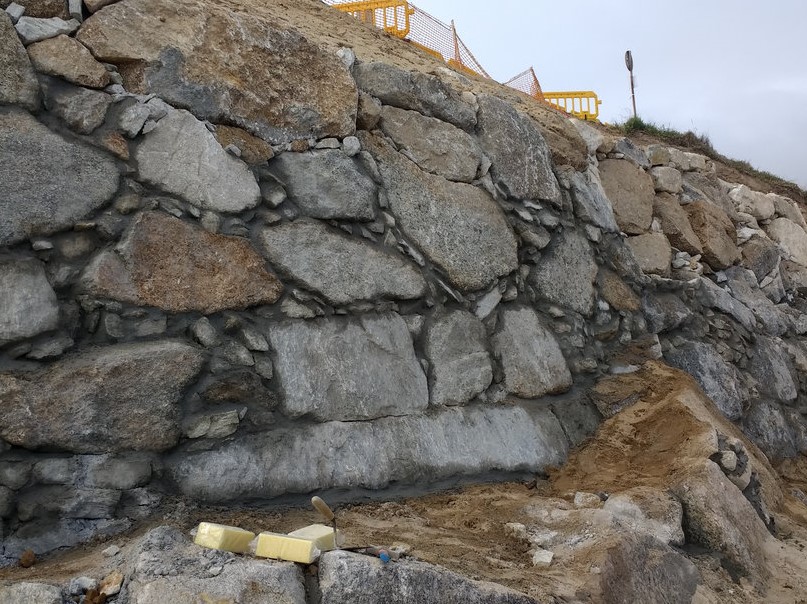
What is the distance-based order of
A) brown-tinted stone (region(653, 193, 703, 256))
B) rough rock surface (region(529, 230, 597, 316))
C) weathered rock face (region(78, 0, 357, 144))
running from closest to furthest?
weathered rock face (region(78, 0, 357, 144))
rough rock surface (region(529, 230, 597, 316))
brown-tinted stone (region(653, 193, 703, 256))

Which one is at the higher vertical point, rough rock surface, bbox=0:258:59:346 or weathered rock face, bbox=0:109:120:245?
weathered rock face, bbox=0:109:120:245

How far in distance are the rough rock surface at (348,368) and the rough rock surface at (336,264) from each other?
14 centimetres

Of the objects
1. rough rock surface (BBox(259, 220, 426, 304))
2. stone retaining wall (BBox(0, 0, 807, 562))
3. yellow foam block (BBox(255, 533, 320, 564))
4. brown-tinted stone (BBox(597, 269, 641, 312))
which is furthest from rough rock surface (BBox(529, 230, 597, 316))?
yellow foam block (BBox(255, 533, 320, 564))

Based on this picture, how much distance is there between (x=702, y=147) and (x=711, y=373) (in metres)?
6.45

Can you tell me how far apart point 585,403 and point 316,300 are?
194cm

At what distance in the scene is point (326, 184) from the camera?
374 cm

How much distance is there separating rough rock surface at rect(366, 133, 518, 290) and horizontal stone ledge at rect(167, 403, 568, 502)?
2.78ft

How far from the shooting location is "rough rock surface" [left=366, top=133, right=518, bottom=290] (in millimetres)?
4078

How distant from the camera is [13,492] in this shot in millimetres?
2568

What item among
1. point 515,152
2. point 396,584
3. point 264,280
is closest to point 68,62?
point 264,280

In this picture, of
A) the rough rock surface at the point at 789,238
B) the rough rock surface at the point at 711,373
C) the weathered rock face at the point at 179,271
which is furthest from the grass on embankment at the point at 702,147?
the weathered rock face at the point at 179,271

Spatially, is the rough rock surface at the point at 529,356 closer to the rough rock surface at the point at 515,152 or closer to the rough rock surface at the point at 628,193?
the rough rock surface at the point at 515,152

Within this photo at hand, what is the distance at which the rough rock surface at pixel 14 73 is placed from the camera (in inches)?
115

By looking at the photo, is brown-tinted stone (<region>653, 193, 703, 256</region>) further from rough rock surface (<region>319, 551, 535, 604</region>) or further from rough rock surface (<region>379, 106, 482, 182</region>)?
rough rock surface (<region>319, 551, 535, 604</region>)
